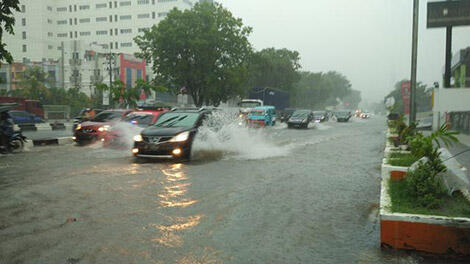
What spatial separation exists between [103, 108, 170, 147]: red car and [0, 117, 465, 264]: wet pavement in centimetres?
411

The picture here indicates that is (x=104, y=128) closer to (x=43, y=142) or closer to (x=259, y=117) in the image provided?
(x=43, y=142)

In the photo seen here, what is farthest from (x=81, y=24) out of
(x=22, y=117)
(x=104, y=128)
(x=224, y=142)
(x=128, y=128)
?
(x=224, y=142)

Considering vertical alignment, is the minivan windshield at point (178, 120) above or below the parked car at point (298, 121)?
above

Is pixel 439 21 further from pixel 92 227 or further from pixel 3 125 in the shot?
pixel 92 227

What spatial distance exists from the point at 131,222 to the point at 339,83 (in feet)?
481

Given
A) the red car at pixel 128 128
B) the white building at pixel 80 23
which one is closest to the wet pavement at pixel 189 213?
the red car at pixel 128 128

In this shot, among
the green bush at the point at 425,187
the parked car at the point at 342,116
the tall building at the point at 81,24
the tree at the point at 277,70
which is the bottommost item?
the parked car at the point at 342,116

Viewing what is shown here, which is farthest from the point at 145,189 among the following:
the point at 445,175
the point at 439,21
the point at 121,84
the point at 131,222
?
the point at 439,21

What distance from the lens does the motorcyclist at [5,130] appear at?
12766mm

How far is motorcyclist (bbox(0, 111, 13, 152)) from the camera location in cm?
1277

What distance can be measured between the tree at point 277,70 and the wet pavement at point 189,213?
5748 centimetres

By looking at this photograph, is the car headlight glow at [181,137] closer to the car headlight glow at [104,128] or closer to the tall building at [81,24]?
the car headlight glow at [104,128]

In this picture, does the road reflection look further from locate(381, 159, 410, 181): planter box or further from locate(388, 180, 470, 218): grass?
locate(381, 159, 410, 181): planter box

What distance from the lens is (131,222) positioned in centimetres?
526
